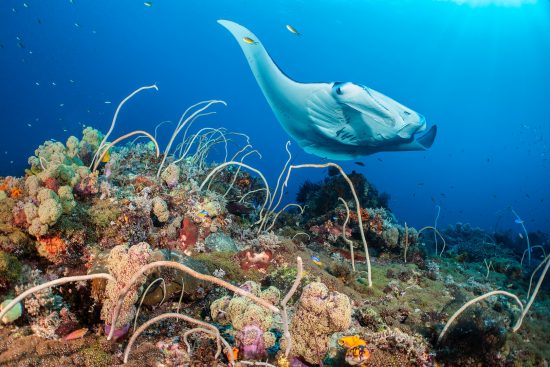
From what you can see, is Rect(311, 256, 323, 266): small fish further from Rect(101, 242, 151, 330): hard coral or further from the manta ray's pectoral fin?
the manta ray's pectoral fin

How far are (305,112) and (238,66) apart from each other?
93.1 metres

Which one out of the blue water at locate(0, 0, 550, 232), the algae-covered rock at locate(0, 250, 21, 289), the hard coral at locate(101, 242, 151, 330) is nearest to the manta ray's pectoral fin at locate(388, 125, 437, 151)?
the hard coral at locate(101, 242, 151, 330)

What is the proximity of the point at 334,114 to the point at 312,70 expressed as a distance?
260 feet

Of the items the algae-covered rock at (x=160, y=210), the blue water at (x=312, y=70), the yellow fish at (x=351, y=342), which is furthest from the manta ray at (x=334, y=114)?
the blue water at (x=312, y=70)

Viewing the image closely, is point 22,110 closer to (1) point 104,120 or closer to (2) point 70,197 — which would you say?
(1) point 104,120

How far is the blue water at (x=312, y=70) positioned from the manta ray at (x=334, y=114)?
124ft

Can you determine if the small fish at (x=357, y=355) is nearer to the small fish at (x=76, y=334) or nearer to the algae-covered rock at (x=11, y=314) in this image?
the small fish at (x=76, y=334)

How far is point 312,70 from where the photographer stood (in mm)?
80375

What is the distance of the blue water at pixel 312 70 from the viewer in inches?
2034

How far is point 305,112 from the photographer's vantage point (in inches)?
295

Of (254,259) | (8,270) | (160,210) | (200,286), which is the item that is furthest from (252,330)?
(160,210)

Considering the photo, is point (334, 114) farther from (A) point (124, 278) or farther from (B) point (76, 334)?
(B) point (76, 334)

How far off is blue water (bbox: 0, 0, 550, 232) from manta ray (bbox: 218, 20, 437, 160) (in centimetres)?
3775

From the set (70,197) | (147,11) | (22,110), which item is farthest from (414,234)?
(147,11)
